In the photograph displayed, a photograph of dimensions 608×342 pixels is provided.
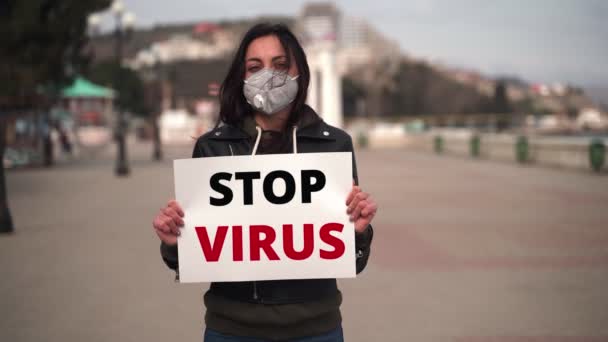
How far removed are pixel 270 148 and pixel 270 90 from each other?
234 millimetres

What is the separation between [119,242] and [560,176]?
1581 cm

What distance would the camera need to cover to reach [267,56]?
2.89m

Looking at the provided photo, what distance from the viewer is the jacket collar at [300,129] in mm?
2812

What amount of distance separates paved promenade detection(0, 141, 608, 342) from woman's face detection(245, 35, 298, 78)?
3657 millimetres

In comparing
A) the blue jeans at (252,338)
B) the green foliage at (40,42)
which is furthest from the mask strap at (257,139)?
the green foliage at (40,42)

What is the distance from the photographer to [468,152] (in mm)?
40906

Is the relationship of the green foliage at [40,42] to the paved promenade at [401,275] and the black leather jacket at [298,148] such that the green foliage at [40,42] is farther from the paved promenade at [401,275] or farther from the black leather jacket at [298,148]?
the black leather jacket at [298,148]

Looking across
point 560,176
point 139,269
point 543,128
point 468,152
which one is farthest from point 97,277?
point 543,128

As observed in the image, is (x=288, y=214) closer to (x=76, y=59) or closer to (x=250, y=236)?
(x=250, y=236)

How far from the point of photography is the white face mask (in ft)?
9.02

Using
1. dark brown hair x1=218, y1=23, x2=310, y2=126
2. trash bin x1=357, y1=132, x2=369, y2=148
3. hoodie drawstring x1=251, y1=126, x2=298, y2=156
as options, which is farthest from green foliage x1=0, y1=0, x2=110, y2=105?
trash bin x1=357, y1=132, x2=369, y2=148

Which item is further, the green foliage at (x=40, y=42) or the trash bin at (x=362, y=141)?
the trash bin at (x=362, y=141)

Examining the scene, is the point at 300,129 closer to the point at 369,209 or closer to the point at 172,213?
the point at 369,209

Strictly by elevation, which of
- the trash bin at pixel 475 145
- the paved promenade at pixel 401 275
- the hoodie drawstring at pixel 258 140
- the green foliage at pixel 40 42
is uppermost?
the green foliage at pixel 40 42
